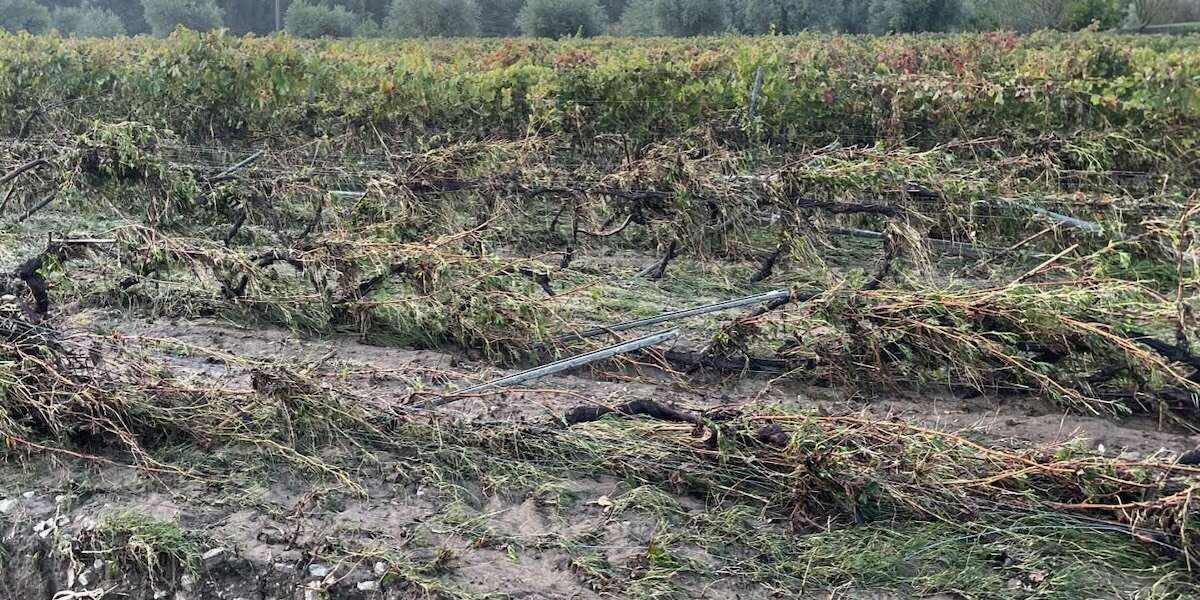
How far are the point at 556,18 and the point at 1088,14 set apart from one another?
838 inches

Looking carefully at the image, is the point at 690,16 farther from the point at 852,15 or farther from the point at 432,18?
the point at 432,18

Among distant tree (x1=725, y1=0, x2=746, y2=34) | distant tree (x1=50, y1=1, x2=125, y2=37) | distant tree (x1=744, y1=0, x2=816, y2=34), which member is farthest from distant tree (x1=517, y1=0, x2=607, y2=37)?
distant tree (x1=50, y1=1, x2=125, y2=37)

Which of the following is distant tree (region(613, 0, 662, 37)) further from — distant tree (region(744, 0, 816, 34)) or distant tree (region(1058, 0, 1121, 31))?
distant tree (region(1058, 0, 1121, 31))

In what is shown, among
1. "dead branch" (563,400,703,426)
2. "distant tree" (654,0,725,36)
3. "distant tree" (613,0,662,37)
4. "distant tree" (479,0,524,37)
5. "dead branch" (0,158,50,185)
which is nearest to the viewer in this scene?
"dead branch" (563,400,703,426)

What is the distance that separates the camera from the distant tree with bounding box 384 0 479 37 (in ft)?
157

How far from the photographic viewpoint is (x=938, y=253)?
23.6ft

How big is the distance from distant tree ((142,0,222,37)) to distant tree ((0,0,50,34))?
4339 mm

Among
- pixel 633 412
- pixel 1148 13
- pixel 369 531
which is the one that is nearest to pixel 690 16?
pixel 1148 13

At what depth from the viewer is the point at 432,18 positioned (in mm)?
47844

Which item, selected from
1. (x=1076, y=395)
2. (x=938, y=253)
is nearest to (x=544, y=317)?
(x=1076, y=395)

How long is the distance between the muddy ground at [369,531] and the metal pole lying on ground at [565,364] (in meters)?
0.09

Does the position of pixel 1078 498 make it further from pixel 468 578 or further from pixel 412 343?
pixel 412 343

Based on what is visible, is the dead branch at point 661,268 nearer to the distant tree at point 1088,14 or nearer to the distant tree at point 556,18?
the distant tree at point 1088,14

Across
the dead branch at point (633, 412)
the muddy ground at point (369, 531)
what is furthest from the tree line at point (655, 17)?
the muddy ground at point (369, 531)
